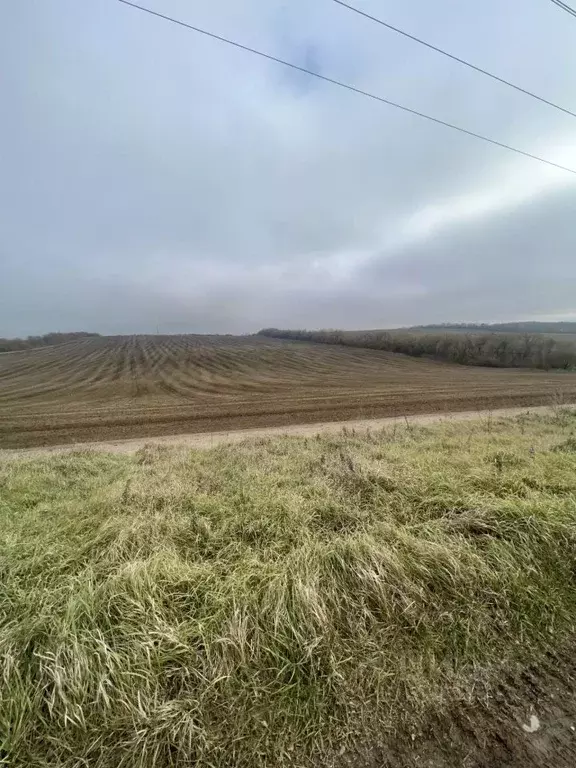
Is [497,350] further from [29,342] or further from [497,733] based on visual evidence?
[29,342]

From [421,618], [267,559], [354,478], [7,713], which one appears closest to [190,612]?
[267,559]

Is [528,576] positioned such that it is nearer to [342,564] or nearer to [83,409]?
[342,564]

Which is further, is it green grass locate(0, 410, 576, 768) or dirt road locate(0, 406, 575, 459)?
dirt road locate(0, 406, 575, 459)

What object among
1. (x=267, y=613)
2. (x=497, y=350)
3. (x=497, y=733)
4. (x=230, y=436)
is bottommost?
(x=230, y=436)

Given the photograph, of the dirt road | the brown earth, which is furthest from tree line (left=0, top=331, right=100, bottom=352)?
the brown earth

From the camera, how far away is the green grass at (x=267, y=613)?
1.78 m

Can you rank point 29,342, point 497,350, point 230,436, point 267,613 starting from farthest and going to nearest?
point 29,342 → point 497,350 → point 230,436 → point 267,613

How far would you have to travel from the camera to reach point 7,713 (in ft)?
5.84

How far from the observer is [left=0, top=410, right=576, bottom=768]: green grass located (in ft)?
5.85

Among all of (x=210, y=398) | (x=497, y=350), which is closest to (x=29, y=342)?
(x=210, y=398)

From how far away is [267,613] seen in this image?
7.72 ft

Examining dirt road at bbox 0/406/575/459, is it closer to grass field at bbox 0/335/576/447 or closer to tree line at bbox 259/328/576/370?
grass field at bbox 0/335/576/447

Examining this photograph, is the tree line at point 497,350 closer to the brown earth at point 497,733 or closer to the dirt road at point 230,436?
the dirt road at point 230,436

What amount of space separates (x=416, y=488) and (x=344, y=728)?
2.82 m
